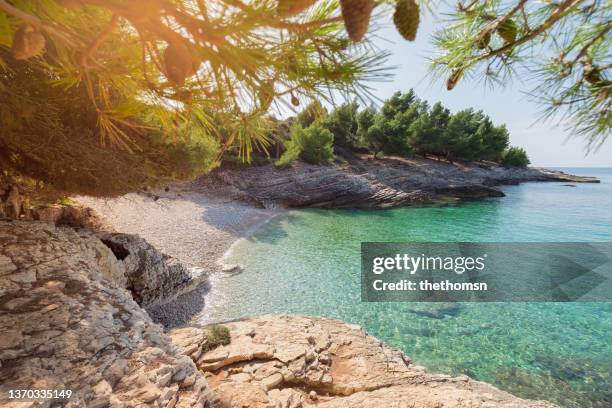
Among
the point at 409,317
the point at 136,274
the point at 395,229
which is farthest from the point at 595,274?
the point at 136,274

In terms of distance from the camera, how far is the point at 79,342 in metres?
2.52

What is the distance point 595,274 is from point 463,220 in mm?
9402

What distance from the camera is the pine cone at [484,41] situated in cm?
201

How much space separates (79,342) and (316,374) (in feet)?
10.3

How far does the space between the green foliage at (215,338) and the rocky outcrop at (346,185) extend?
680 inches

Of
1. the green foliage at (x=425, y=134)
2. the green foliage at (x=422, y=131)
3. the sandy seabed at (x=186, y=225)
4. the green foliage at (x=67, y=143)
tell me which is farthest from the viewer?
the green foliage at (x=425, y=134)

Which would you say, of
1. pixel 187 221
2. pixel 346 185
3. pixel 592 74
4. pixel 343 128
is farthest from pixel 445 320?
pixel 343 128

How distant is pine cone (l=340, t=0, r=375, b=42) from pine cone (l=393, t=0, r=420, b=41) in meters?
0.23

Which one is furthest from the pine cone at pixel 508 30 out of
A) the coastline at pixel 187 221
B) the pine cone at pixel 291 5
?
the coastline at pixel 187 221

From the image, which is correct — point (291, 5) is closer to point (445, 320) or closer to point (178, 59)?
point (178, 59)

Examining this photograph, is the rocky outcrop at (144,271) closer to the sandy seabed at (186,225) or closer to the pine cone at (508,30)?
the sandy seabed at (186,225)

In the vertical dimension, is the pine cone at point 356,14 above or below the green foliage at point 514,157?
below

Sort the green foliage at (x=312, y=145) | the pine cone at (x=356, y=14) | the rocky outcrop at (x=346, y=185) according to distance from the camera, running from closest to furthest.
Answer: the pine cone at (x=356, y=14) < the rocky outcrop at (x=346, y=185) < the green foliage at (x=312, y=145)

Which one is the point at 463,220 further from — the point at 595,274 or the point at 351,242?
the point at 351,242
